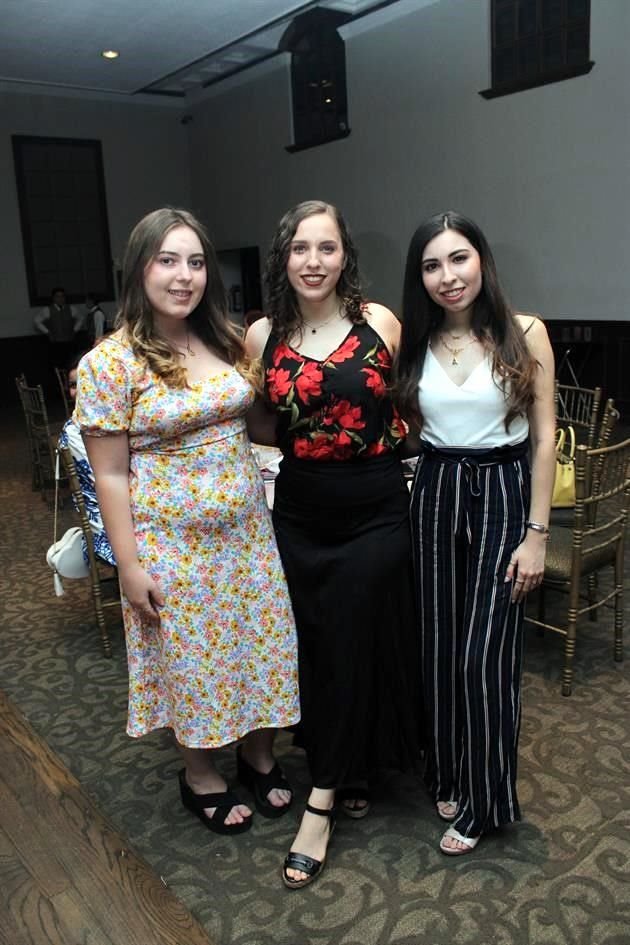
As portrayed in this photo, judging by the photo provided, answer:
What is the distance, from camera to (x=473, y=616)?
6.40ft

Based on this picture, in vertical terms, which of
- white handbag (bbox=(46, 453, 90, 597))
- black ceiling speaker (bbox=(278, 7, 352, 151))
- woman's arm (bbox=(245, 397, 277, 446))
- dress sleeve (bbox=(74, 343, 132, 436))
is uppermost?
black ceiling speaker (bbox=(278, 7, 352, 151))

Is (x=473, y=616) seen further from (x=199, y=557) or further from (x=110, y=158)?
(x=110, y=158)

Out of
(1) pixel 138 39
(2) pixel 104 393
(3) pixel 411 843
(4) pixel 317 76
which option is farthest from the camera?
(4) pixel 317 76

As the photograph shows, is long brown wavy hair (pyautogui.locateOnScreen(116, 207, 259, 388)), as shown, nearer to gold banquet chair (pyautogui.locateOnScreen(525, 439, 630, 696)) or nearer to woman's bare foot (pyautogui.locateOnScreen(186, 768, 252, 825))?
woman's bare foot (pyautogui.locateOnScreen(186, 768, 252, 825))

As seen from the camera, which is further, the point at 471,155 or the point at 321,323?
the point at 471,155

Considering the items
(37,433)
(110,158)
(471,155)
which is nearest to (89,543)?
(37,433)

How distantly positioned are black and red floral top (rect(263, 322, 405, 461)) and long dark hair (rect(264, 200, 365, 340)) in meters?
0.06

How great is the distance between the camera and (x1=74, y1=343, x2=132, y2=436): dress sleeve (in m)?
1.80

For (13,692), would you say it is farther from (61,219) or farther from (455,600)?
(61,219)

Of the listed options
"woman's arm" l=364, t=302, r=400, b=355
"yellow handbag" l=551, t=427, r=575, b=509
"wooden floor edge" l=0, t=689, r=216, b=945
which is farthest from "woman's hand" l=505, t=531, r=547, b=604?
"yellow handbag" l=551, t=427, r=575, b=509

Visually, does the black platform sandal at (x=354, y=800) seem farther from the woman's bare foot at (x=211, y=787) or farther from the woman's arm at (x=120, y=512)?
the woman's arm at (x=120, y=512)

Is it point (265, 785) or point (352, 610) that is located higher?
point (352, 610)

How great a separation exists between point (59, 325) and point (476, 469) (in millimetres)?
10952

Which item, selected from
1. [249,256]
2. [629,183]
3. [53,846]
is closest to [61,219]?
[249,256]
